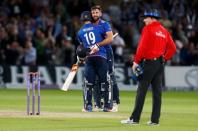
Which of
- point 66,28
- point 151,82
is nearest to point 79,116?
point 151,82

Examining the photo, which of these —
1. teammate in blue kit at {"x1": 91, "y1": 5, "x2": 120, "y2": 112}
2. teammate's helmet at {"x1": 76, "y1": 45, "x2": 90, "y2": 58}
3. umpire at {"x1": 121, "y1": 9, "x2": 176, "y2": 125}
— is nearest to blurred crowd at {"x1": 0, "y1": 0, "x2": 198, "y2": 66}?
teammate in blue kit at {"x1": 91, "y1": 5, "x2": 120, "y2": 112}

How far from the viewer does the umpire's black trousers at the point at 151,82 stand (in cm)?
1575

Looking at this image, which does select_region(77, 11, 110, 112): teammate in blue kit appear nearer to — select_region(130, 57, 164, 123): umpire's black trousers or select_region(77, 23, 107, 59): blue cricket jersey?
select_region(77, 23, 107, 59): blue cricket jersey

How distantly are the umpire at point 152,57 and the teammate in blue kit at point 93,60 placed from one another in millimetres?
3335

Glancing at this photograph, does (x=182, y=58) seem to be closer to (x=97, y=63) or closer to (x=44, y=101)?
(x=44, y=101)

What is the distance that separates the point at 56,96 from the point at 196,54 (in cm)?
739

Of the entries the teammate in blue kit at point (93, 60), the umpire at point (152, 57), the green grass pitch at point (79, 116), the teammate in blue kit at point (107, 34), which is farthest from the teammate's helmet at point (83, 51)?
the umpire at point (152, 57)

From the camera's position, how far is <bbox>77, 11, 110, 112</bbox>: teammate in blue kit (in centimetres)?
1922

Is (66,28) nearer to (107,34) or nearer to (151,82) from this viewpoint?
(107,34)

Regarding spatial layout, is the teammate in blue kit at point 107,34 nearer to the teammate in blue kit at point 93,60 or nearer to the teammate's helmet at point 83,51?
the teammate in blue kit at point 93,60

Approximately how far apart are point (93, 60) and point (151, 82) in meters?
3.50

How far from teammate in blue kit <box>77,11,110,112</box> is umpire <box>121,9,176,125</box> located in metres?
3.33

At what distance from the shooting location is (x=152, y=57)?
1572cm

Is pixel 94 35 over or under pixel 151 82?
over
